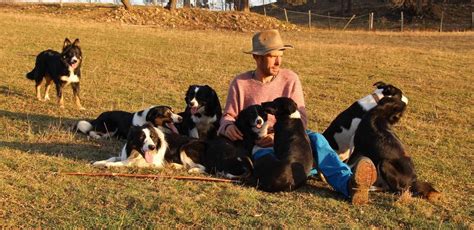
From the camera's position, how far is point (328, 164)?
5.32m

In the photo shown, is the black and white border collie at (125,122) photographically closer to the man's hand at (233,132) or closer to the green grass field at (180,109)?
the green grass field at (180,109)

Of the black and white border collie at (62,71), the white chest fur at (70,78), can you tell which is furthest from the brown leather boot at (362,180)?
the white chest fur at (70,78)

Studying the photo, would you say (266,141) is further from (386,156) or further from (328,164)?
(386,156)

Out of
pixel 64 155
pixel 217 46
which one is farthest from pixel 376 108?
pixel 217 46

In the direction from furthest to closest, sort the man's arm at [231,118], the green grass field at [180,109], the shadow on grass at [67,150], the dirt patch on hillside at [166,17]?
1. the dirt patch on hillside at [166,17]
2. the shadow on grass at [67,150]
3. the man's arm at [231,118]
4. the green grass field at [180,109]

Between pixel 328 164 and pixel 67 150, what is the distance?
124 inches

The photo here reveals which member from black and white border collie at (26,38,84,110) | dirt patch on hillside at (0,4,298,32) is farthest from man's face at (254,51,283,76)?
dirt patch on hillside at (0,4,298,32)

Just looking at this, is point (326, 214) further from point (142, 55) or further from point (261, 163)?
point (142, 55)

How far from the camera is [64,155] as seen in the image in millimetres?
5969

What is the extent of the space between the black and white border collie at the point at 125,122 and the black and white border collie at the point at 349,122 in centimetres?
209

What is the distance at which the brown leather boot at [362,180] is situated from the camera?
4699mm

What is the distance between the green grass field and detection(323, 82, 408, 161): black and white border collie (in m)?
0.94

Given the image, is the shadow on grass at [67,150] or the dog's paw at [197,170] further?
the shadow on grass at [67,150]

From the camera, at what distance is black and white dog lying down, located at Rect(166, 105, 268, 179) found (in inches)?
224
